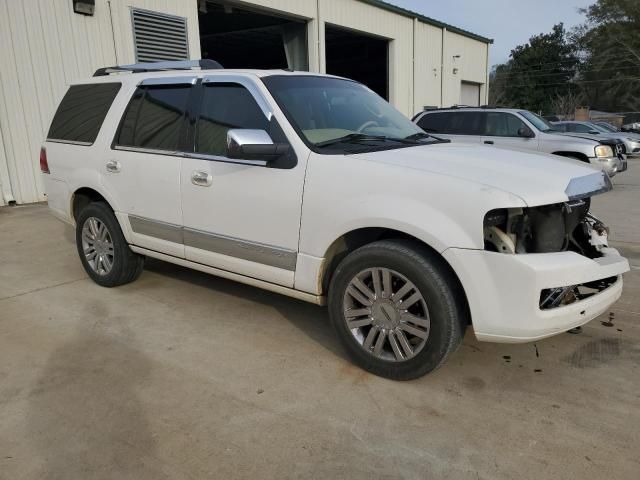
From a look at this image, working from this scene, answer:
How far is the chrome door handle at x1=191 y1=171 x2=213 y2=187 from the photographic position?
12.8 feet

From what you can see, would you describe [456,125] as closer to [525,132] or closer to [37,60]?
[525,132]

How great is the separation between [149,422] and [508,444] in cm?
190

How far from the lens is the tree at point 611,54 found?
62.9m

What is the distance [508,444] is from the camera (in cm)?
266

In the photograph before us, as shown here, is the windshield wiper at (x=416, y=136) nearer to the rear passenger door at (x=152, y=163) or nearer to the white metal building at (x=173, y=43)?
the rear passenger door at (x=152, y=163)

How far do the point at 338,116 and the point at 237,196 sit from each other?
957 mm

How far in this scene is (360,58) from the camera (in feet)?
84.3

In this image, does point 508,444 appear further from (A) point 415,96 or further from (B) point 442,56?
(B) point 442,56

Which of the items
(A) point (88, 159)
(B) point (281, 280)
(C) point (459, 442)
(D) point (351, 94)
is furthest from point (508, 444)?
(A) point (88, 159)

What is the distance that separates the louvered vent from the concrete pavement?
Answer: 771 centimetres

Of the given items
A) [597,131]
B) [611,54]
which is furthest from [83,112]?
[611,54]

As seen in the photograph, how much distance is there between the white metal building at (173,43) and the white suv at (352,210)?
19.3ft

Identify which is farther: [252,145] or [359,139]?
[359,139]

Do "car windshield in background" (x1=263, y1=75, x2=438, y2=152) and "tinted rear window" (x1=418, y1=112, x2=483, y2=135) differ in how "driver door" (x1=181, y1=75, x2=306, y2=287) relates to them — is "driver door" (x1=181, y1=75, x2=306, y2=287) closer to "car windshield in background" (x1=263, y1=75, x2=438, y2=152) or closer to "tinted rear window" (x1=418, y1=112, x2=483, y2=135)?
"car windshield in background" (x1=263, y1=75, x2=438, y2=152)
